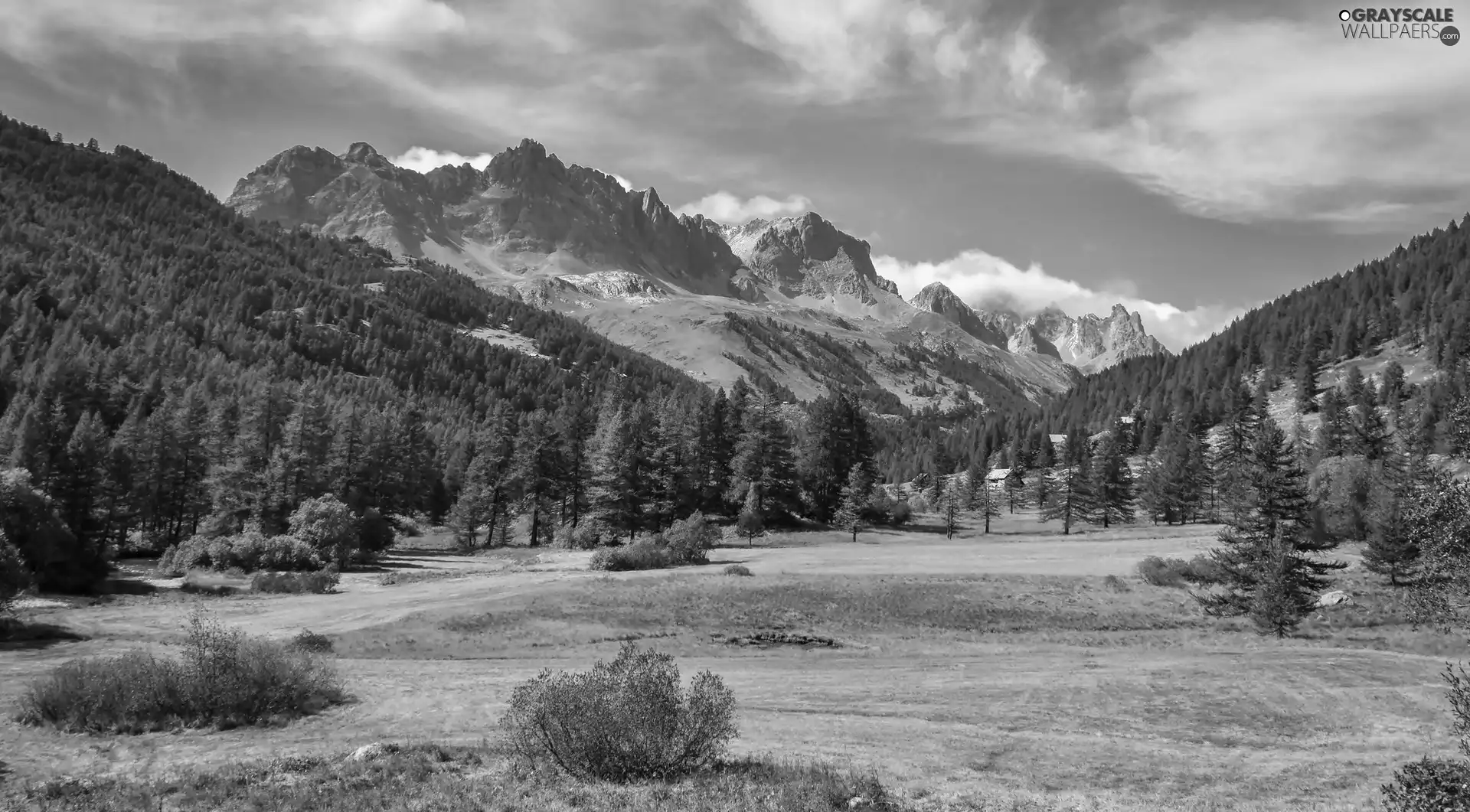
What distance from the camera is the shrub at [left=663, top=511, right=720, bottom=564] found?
2076 inches

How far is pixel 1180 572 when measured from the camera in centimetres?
4681

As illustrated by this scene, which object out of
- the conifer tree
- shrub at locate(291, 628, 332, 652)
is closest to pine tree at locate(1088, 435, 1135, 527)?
the conifer tree

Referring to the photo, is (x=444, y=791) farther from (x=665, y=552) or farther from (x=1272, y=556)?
(x=1272, y=556)

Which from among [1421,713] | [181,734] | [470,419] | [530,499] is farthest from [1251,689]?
[470,419]

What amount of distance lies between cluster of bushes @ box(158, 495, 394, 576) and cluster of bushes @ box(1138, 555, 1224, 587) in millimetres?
50394

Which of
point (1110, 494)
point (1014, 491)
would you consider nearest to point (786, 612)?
point (1110, 494)

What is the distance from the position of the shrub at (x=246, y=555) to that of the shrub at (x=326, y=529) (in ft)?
3.91

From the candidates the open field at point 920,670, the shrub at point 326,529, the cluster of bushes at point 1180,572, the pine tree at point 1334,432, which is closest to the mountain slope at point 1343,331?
the pine tree at point 1334,432

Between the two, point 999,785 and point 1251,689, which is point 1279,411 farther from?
point 999,785

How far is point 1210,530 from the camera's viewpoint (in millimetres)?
74125

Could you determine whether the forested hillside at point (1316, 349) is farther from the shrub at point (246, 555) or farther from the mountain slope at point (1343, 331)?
the shrub at point (246, 555)

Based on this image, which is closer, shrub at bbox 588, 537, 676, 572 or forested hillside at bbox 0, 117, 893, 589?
shrub at bbox 588, 537, 676, 572

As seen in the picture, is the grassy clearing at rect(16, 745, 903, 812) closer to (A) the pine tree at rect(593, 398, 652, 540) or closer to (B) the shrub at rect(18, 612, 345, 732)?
(B) the shrub at rect(18, 612, 345, 732)

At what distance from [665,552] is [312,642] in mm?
26629
